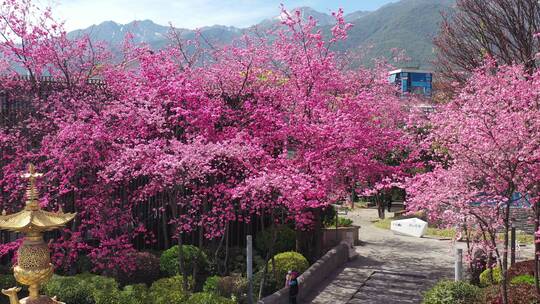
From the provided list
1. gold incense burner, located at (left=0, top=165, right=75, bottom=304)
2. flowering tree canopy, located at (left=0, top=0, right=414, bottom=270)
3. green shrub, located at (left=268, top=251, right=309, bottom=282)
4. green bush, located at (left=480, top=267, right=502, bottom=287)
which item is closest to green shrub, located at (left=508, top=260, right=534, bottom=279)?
green bush, located at (left=480, top=267, right=502, bottom=287)

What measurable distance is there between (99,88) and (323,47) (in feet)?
23.3

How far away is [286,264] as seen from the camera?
52.3 ft

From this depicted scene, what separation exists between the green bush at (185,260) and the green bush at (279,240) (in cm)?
284

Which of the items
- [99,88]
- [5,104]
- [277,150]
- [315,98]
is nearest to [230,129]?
[277,150]

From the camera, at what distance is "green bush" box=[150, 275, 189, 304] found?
36.9 feet

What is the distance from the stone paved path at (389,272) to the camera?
1532cm

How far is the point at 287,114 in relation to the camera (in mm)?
16266

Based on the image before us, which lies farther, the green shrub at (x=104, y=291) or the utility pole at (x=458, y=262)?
the utility pole at (x=458, y=262)

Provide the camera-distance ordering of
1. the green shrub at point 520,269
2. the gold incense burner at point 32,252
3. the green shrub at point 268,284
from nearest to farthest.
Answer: the gold incense burner at point 32,252, the green shrub at point 520,269, the green shrub at point 268,284

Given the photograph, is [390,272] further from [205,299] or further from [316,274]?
[205,299]

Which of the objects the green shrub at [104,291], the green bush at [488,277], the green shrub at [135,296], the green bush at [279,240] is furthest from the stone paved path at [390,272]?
the green shrub at [104,291]

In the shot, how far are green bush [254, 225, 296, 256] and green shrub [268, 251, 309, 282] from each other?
5.57 ft

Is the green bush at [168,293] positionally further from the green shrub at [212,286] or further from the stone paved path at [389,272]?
the stone paved path at [389,272]

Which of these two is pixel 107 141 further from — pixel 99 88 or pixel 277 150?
pixel 277 150
